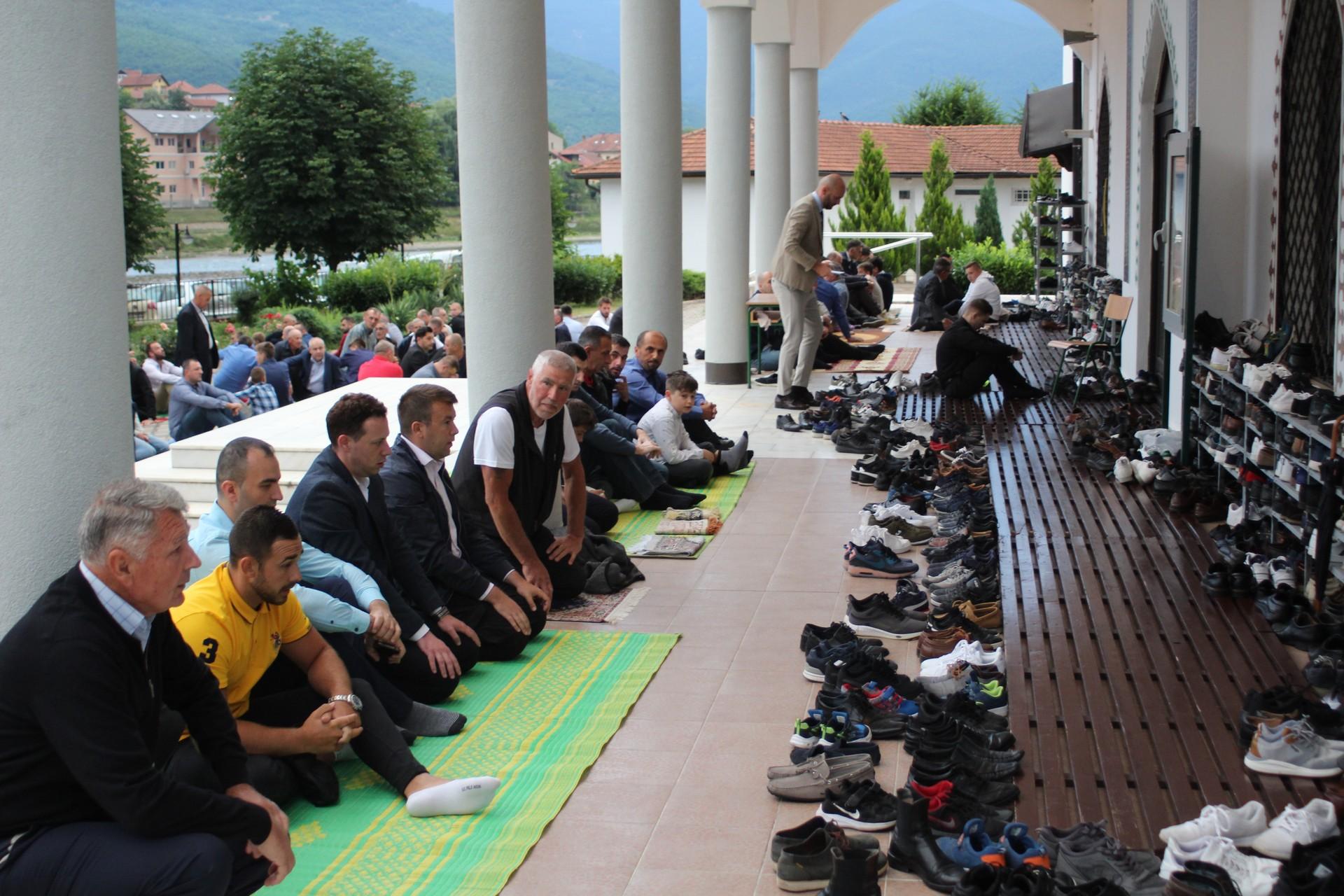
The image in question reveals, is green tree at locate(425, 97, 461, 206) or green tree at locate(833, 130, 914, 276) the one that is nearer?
green tree at locate(833, 130, 914, 276)

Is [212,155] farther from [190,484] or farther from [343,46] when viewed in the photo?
[190,484]

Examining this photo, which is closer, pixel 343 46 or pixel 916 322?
pixel 916 322

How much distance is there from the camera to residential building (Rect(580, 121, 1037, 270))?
4562 cm

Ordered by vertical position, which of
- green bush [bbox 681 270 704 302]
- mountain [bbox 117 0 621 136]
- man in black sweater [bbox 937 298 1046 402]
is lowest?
man in black sweater [bbox 937 298 1046 402]

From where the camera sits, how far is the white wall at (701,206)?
43.6 meters

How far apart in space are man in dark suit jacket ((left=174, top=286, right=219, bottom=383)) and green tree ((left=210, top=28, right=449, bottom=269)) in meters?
27.3

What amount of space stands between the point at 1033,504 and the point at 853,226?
27794 millimetres

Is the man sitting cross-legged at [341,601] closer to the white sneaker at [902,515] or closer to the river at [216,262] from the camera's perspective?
the white sneaker at [902,515]

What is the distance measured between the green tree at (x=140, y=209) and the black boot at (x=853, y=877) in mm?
36692

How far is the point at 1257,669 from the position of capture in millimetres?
5508

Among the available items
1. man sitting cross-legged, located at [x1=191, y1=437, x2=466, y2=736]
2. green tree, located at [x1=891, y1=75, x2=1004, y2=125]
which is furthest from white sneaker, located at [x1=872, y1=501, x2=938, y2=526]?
green tree, located at [x1=891, y1=75, x2=1004, y2=125]

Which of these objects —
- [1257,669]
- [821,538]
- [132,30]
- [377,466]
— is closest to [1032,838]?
[1257,669]

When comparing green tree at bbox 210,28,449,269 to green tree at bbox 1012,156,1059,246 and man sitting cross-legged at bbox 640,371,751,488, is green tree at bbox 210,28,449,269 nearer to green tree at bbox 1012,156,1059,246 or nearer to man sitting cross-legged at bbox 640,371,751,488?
green tree at bbox 1012,156,1059,246

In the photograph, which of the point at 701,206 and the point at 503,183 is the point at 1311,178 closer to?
the point at 503,183
